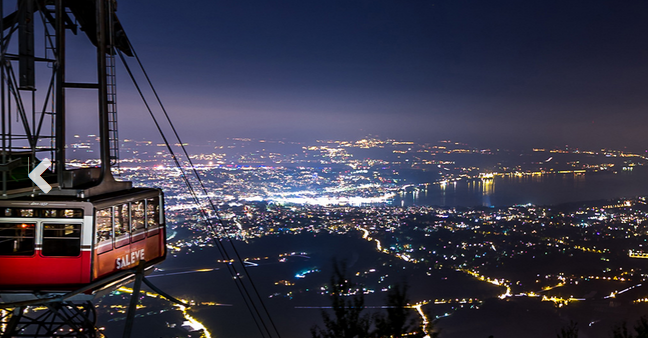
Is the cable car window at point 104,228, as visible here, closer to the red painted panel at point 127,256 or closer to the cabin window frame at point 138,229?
the red painted panel at point 127,256

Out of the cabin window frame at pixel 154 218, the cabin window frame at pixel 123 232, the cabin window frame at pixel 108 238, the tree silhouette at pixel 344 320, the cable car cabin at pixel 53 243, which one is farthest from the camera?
the tree silhouette at pixel 344 320

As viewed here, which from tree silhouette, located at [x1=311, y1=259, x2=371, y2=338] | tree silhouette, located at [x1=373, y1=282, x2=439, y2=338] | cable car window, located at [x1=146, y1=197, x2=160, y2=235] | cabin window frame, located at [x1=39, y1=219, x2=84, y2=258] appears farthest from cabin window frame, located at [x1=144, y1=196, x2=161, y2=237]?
tree silhouette, located at [x1=373, y1=282, x2=439, y2=338]

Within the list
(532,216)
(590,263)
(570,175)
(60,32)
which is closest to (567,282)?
(590,263)

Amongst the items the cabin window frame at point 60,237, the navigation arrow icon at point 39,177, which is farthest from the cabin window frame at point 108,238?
the navigation arrow icon at point 39,177

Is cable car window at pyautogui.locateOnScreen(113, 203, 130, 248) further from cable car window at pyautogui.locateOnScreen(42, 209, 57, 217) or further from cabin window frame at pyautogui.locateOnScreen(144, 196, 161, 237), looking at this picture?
cable car window at pyautogui.locateOnScreen(42, 209, 57, 217)

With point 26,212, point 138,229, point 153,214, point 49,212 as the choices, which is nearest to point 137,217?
point 138,229

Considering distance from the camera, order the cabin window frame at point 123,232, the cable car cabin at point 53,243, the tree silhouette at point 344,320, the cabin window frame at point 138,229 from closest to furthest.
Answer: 1. the cable car cabin at point 53,243
2. the cabin window frame at point 123,232
3. the cabin window frame at point 138,229
4. the tree silhouette at point 344,320

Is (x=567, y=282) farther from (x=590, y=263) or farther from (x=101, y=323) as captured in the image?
(x=101, y=323)
